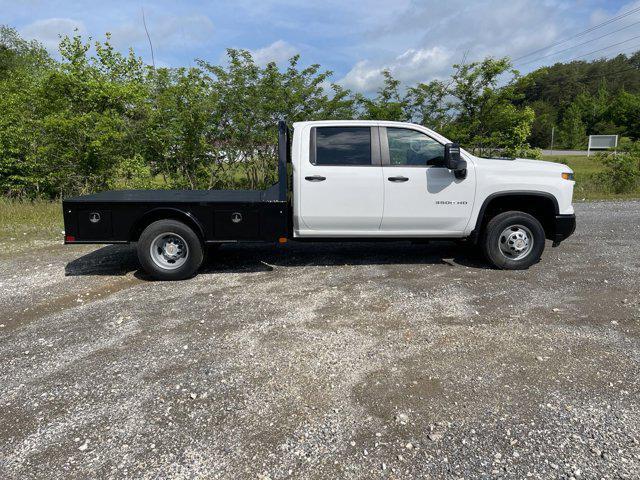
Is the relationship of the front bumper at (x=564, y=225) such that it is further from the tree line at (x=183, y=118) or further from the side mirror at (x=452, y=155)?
the tree line at (x=183, y=118)

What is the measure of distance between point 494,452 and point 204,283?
14.2 ft

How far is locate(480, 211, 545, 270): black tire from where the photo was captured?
6359mm

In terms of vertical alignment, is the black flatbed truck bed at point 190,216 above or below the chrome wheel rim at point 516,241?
above

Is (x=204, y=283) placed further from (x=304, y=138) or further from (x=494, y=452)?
(x=494, y=452)

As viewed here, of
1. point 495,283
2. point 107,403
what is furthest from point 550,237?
point 107,403

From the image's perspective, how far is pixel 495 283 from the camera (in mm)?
5926

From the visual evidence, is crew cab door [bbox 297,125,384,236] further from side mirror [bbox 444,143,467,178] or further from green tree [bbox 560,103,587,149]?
green tree [bbox 560,103,587,149]

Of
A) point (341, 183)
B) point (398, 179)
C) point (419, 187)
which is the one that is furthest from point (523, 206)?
point (341, 183)

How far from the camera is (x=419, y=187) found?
20.4 ft

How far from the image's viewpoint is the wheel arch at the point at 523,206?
20.6 feet

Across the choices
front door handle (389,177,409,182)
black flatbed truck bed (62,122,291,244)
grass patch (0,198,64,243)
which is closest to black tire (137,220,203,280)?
black flatbed truck bed (62,122,291,244)

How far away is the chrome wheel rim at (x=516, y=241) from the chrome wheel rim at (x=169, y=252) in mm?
4250

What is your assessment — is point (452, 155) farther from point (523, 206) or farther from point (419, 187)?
point (523, 206)

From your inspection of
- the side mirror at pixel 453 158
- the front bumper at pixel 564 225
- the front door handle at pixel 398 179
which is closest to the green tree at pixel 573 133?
the front bumper at pixel 564 225
